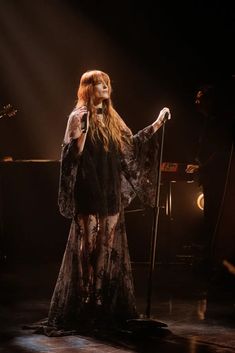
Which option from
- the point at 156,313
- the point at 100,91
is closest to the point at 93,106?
the point at 100,91

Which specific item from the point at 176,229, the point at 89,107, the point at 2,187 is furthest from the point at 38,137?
the point at 89,107

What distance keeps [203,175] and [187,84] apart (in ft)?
7.99

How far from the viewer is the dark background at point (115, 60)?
9133mm

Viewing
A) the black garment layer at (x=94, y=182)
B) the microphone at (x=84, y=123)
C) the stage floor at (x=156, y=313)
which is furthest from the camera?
the black garment layer at (x=94, y=182)

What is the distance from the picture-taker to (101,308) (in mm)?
4602

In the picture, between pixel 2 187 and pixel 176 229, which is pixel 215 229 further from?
pixel 2 187

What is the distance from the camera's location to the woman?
4570mm

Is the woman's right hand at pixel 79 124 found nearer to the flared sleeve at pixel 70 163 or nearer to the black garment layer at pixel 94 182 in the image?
the flared sleeve at pixel 70 163

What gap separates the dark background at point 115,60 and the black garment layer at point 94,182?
451 cm

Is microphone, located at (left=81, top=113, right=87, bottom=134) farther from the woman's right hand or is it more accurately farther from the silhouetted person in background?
the silhouetted person in background

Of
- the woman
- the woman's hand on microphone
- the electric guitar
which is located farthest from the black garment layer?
the electric guitar

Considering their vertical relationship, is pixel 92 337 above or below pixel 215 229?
below

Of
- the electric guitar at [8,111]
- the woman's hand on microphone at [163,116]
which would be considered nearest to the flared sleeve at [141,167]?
the woman's hand on microphone at [163,116]

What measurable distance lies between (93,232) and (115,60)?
17.9ft
